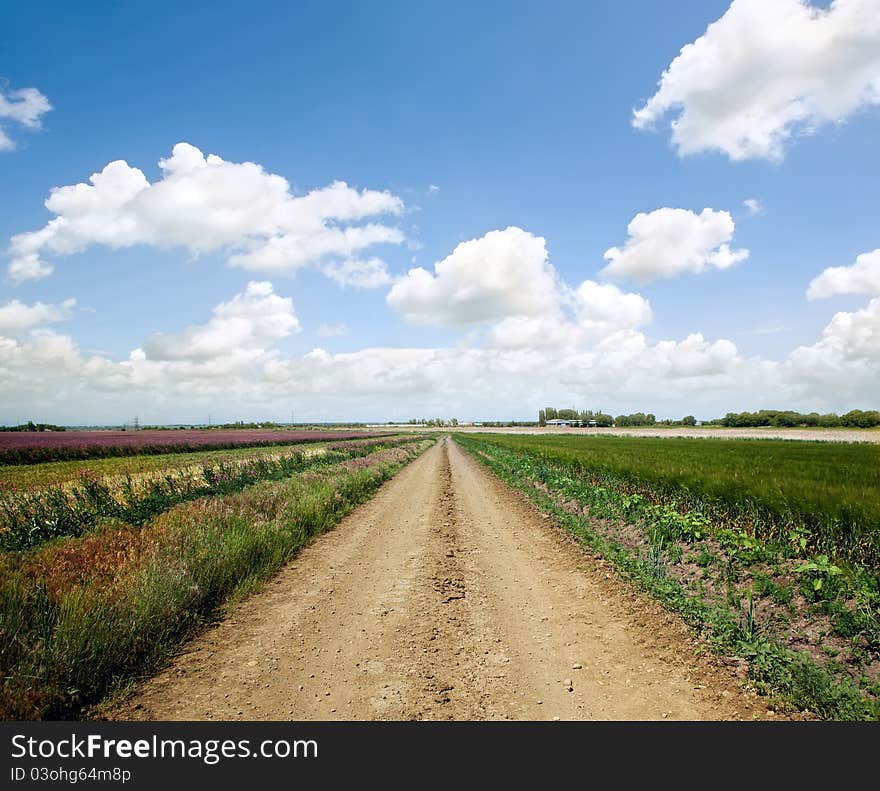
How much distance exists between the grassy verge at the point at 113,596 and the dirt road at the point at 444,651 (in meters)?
0.49

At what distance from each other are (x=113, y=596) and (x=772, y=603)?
31.2 ft

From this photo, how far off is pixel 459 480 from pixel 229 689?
2103cm

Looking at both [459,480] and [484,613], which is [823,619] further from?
[459,480]

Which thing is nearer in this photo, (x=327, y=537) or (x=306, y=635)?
(x=306, y=635)

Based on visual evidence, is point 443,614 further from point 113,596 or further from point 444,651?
point 113,596

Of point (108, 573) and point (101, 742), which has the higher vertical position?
point (108, 573)

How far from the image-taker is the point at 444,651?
5.58 meters

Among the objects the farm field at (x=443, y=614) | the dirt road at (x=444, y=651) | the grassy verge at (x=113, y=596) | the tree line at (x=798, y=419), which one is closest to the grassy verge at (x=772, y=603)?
the farm field at (x=443, y=614)

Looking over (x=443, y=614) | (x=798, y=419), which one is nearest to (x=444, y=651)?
(x=443, y=614)

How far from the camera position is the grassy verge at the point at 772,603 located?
4.75 m

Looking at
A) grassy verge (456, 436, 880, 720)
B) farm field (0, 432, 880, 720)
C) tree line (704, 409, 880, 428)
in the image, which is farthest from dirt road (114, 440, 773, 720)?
tree line (704, 409, 880, 428)

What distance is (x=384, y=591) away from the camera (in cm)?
788

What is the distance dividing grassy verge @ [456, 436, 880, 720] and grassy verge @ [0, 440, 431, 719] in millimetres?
7354

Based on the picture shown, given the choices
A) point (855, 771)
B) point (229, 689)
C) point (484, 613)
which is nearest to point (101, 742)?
point (229, 689)
